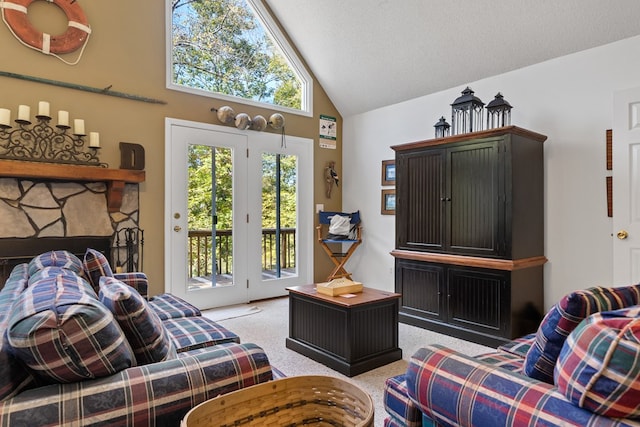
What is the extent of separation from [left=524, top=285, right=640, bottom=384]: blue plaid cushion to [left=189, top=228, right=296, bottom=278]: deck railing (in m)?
3.53

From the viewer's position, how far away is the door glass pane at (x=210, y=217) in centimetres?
412

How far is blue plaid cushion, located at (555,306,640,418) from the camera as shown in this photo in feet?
2.81

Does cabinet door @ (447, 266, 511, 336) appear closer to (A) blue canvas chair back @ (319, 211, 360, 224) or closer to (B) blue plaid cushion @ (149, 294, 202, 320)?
(A) blue canvas chair back @ (319, 211, 360, 224)

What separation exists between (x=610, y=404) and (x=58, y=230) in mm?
3830

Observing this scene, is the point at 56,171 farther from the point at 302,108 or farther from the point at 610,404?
the point at 610,404

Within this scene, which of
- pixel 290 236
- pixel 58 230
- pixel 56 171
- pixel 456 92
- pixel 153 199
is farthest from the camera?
pixel 290 236

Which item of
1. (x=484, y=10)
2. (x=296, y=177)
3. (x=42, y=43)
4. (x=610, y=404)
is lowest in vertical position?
(x=610, y=404)

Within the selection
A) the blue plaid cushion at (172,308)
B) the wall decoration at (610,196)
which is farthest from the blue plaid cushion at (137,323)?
the wall decoration at (610,196)

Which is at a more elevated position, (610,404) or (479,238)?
(479,238)

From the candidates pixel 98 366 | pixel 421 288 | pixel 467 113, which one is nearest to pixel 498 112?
pixel 467 113

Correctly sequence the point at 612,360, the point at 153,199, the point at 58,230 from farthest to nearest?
1. the point at 153,199
2. the point at 58,230
3. the point at 612,360

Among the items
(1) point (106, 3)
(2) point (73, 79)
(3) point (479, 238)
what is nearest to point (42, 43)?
(2) point (73, 79)

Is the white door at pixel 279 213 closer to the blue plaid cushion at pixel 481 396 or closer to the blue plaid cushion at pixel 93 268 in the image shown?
the blue plaid cushion at pixel 93 268

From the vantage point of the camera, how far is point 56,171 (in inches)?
123
